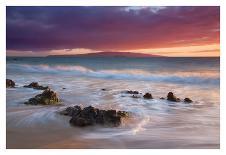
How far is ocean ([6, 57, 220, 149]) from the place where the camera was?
11.6 ft

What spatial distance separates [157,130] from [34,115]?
1.20 m

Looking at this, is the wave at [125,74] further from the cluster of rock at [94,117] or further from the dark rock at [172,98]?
the cluster of rock at [94,117]

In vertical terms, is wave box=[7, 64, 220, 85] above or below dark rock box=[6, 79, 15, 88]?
above

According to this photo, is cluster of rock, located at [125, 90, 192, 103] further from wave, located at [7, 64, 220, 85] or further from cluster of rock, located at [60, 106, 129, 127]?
cluster of rock, located at [60, 106, 129, 127]

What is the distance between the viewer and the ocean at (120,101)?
3.53 m

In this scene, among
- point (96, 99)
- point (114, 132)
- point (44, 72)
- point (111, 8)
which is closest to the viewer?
point (114, 132)

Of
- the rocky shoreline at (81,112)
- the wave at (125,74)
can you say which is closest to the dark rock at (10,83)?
the rocky shoreline at (81,112)

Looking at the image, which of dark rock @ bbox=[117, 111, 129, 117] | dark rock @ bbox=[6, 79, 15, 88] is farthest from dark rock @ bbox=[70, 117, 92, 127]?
dark rock @ bbox=[6, 79, 15, 88]

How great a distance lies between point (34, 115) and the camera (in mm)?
3783

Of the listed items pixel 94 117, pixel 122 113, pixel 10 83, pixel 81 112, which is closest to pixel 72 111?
pixel 81 112

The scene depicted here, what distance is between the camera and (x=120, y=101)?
409 cm

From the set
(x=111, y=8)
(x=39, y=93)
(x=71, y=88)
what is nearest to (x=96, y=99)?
(x=71, y=88)

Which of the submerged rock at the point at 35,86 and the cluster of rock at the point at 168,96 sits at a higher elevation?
the submerged rock at the point at 35,86
